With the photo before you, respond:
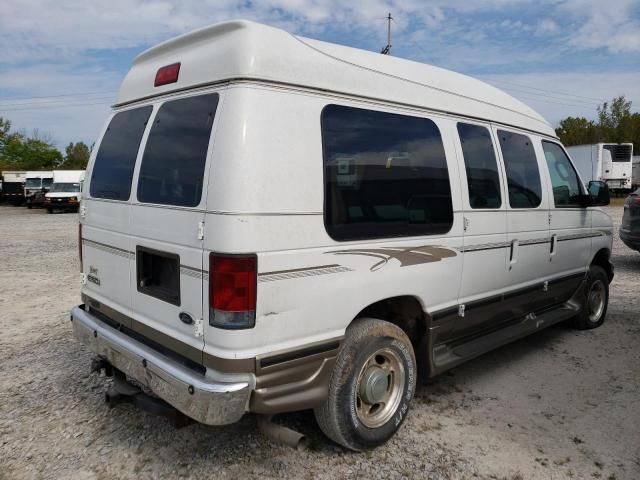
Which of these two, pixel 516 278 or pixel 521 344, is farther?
pixel 521 344

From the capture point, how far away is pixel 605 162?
2759 centimetres

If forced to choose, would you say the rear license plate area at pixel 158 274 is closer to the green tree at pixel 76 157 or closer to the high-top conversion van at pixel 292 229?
the high-top conversion van at pixel 292 229

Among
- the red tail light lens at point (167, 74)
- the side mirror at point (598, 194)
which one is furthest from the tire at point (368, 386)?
the side mirror at point (598, 194)

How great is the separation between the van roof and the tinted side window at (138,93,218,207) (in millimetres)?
142

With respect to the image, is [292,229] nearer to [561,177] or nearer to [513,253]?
[513,253]

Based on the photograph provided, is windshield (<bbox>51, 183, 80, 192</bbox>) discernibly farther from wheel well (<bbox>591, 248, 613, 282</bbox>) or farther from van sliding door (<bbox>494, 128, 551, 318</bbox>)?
van sliding door (<bbox>494, 128, 551, 318</bbox>)

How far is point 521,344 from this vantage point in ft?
17.2

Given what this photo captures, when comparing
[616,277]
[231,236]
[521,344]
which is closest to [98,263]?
[231,236]

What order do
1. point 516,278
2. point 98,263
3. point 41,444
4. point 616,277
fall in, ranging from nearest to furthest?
point 41,444, point 98,263, point 516,278, point 616,277

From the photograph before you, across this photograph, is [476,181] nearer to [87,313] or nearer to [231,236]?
[231,236]

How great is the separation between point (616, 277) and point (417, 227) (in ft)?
22.4

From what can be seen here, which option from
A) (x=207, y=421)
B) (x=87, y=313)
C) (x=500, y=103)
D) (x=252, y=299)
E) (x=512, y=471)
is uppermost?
(x=500, y=103)

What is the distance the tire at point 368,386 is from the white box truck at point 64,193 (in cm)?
2644

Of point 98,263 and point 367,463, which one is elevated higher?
point 98,263
